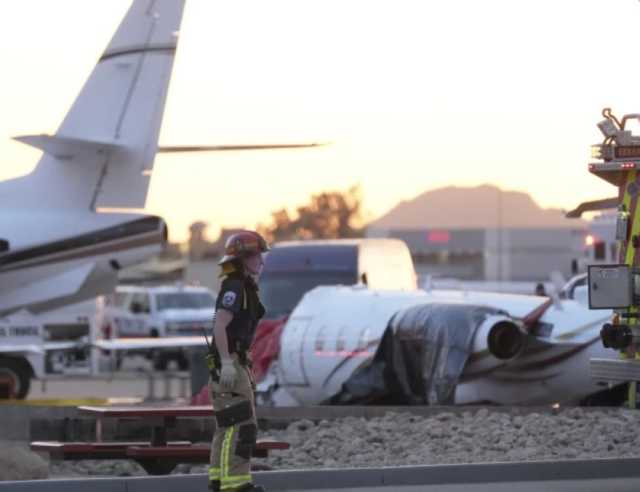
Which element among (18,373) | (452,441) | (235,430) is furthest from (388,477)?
(18,373)

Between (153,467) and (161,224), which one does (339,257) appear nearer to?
(161,224)

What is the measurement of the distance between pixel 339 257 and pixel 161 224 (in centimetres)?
482

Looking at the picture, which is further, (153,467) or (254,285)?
(153,467)

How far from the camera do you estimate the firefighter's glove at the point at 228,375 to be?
41.3ft

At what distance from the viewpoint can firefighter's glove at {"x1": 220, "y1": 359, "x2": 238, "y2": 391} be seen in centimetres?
1260

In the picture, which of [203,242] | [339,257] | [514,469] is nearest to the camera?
[514,469]

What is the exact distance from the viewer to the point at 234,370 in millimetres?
12648

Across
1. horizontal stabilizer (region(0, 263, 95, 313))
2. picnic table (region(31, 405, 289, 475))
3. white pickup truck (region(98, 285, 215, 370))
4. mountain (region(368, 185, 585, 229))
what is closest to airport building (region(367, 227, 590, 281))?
mountain (region(368, 185, 585, 229))

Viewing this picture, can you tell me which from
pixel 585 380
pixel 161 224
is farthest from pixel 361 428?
pixel 161 224

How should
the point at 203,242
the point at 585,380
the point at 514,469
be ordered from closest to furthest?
the point at 514,469 → the point at 585,380 → the point at 203,242

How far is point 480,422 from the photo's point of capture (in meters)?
18.5

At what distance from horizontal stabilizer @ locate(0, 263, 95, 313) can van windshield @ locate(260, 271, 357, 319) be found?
3.72 meters

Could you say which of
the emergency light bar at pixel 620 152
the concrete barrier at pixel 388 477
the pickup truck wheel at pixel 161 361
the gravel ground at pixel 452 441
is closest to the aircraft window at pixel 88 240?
the gravel ground at pixel 452 441

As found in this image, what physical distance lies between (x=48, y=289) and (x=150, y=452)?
538 inches
